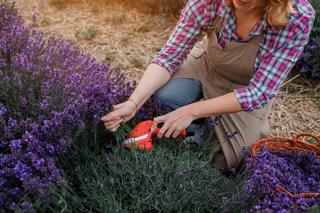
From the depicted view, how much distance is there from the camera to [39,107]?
2.02m

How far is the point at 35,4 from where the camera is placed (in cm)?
436

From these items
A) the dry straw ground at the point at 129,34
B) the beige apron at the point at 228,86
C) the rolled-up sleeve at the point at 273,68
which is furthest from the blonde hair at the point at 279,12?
the dry straw ground at the point at 129,34

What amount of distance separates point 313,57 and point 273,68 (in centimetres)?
155

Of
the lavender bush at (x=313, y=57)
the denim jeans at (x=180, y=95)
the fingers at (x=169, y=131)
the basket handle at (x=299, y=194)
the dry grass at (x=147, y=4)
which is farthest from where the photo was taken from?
the dry grass at (x=147, y=4)

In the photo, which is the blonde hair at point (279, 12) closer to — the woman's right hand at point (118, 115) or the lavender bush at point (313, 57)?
the woman's right hand at point (118, 115)

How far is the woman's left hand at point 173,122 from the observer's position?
219 centimetres

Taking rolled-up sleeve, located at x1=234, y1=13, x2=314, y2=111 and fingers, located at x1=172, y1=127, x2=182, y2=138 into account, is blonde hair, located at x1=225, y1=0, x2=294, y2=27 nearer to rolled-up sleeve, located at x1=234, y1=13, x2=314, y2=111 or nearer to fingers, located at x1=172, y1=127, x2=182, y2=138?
rolled-up sleeve, located at x1=234, y1=13, x2=314, y2=111

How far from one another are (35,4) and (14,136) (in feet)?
8.81

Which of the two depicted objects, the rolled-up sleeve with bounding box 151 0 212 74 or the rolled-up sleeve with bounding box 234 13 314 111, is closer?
the rolled-up sleeve with bounding box 234 13 314 111

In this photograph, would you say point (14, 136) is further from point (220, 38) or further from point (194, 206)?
point (220, 38)

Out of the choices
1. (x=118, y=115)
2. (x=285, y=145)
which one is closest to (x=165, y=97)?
(x=118, y=115)

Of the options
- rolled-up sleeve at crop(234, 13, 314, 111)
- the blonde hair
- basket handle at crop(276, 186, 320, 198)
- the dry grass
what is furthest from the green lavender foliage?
the dry grass

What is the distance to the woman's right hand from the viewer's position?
209 centimetres

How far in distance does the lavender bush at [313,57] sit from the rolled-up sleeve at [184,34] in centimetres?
148
